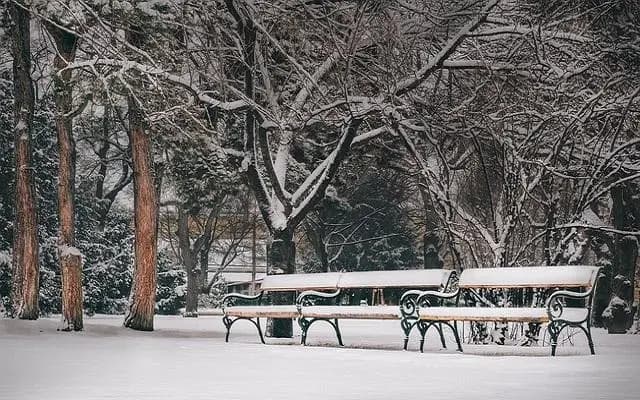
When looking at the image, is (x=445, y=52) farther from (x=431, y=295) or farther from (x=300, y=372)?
(x=300, y=372)

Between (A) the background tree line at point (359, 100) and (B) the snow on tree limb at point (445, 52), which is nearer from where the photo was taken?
(A) the background tree line at point (359, 100)

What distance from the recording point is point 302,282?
49.0 ft

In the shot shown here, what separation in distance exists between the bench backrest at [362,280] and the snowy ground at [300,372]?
0.95m

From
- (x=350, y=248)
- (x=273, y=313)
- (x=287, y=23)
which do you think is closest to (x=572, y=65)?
(x=287, y=23)

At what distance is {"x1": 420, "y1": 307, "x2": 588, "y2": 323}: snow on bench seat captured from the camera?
1120 cm

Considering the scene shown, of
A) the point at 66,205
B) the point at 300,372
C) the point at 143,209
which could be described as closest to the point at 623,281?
the point at 143,209

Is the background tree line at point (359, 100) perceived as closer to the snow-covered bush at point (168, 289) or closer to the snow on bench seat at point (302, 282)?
the snow on bench seat at point (302, 282)

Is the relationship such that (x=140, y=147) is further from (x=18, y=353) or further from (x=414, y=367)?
(x=414, y=367)

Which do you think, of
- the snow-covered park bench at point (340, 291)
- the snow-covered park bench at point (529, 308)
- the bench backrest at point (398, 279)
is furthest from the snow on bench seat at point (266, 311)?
the snow-covered park bench at point (529, 308)

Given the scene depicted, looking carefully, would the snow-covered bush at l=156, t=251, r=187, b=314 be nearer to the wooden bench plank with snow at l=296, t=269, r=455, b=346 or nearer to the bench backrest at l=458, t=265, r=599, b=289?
the wooden bench plank with snow at l=296, t=269, r=455, b=346

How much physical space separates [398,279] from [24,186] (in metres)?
9.04

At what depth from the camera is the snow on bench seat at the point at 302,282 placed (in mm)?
14547

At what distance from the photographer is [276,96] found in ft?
56.2

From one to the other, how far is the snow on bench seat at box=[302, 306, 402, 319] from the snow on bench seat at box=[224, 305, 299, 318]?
0.92 ft
